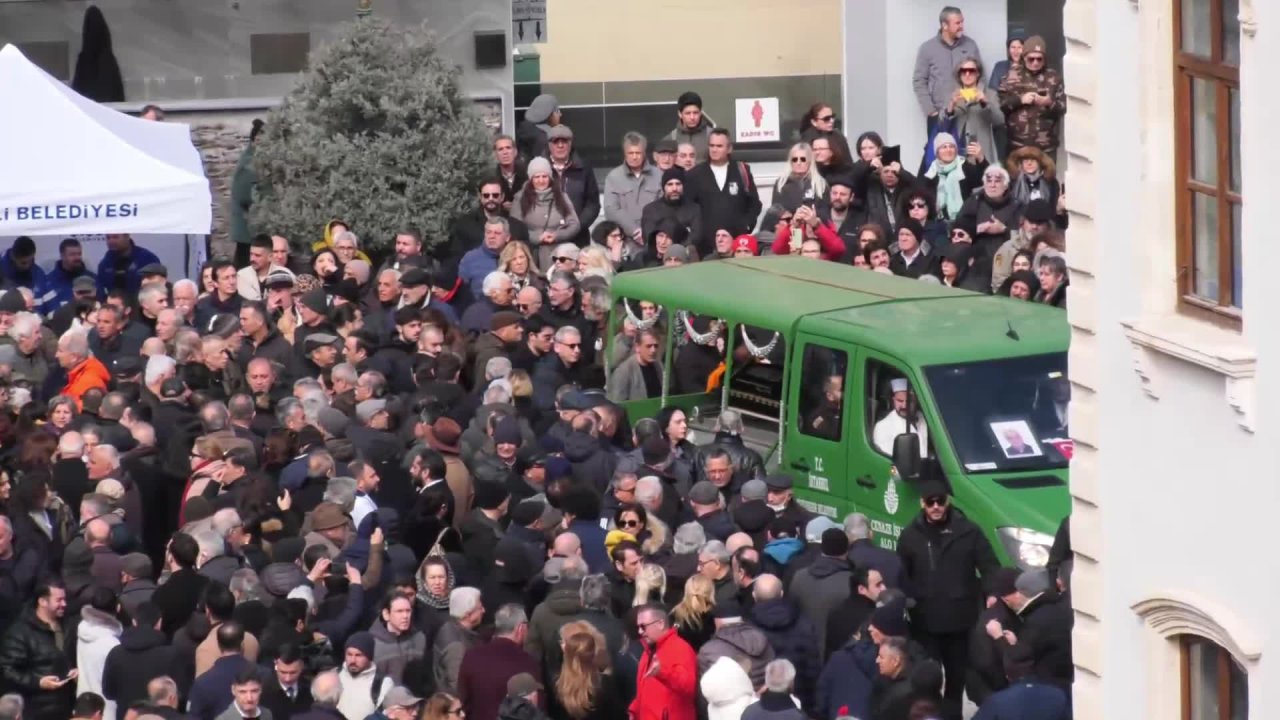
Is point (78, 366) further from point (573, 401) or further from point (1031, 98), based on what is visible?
point (1031, 98)

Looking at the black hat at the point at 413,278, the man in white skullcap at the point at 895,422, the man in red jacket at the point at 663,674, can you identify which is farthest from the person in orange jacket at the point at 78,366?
the man in red jacket at the point at 663,674

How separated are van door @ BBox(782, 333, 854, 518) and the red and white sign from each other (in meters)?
9.70

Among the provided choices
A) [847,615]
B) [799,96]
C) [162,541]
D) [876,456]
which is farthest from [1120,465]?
[799,96]

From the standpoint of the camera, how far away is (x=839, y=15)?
2747cm

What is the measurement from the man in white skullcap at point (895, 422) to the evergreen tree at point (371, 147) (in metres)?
7.44

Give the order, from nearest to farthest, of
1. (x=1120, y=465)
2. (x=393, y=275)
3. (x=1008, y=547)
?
(x=1120, y=465)
(x=1008, y=547)
(x=393, y=275)

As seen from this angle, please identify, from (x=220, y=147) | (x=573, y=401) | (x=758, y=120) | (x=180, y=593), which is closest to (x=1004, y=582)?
(x=180, y=593)

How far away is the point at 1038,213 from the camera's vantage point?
2039 centimetres

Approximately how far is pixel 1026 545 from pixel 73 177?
853 cm

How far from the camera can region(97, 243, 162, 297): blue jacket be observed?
22562mm

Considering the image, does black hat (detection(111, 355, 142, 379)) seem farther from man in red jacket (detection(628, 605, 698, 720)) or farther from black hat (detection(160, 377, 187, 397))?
man in red jacket (detection(628, 605, 698, 720))

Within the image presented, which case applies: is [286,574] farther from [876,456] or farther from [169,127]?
[169,127]

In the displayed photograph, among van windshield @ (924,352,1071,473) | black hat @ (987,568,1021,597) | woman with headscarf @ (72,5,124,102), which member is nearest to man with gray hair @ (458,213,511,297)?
woman with headscarf @ (72,5,124,102)

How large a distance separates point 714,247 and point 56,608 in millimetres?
8694
